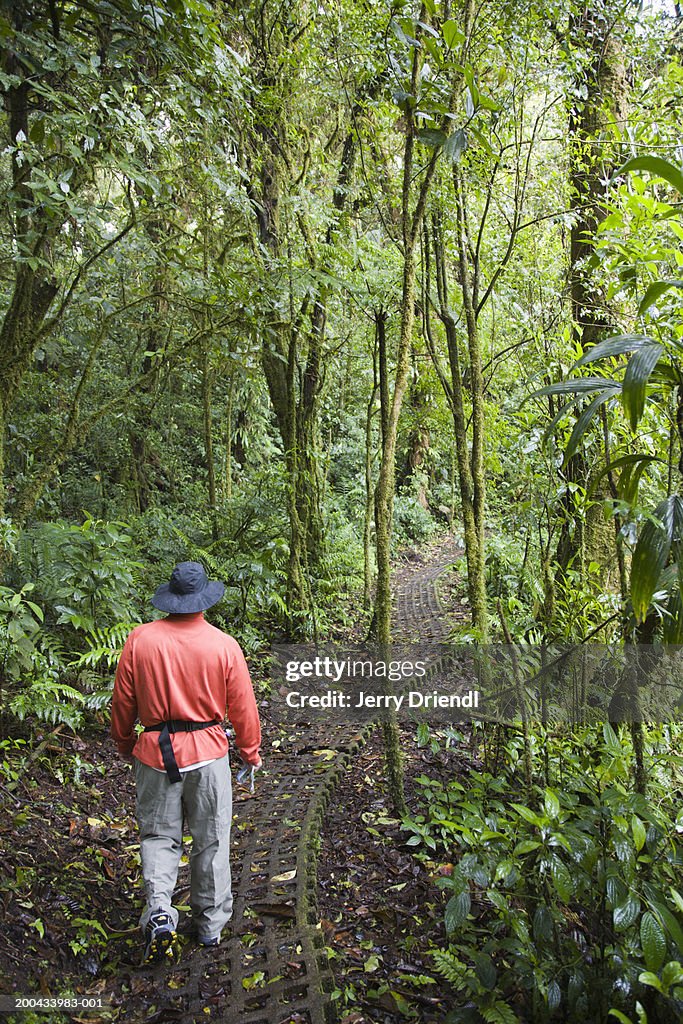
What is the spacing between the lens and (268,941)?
125 inches

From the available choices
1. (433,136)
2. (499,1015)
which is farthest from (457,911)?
(433,136)

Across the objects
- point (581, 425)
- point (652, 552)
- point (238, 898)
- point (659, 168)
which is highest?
point (659, 168)

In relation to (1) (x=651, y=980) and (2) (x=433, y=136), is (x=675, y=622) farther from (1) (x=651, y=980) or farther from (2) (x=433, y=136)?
(2) (x=433, y=136)

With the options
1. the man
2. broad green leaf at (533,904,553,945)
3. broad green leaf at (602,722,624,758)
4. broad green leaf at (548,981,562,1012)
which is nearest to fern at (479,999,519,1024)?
broad green leaf at (548,981,562,1012)

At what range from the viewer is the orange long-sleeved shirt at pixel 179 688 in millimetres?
3258

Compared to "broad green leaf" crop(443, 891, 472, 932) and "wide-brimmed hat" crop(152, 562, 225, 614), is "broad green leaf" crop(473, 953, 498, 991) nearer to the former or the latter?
"broad green leaf" crop(443, 891, 472, 932)

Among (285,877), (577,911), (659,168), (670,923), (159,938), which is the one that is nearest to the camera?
(659,168)

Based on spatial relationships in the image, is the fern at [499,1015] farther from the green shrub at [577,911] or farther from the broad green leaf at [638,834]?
the broad green leaf at [638,834]

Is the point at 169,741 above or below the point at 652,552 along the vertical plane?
below

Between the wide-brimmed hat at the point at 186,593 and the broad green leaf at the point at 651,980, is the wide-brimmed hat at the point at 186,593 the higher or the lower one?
the higher one

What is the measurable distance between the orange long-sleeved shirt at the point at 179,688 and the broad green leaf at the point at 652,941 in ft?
6.40

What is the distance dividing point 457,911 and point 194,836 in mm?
1381

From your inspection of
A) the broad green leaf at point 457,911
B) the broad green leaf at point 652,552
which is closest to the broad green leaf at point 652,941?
the broad green leaf at point 457,911

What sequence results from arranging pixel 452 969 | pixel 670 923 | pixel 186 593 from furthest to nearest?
pixel 186 593
pixel 452 969
pixel 670 923
